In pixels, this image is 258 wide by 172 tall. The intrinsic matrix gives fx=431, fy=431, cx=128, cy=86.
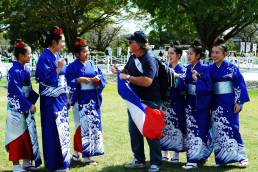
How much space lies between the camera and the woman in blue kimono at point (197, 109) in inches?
231

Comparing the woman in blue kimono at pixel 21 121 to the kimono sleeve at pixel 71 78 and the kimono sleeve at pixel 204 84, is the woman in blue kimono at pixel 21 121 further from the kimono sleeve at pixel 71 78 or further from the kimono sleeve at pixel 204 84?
the kimono sleeve at pixel 204 84

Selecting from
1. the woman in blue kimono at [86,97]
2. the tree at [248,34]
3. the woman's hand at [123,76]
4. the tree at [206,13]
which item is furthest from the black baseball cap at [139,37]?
the tree at [248,34]

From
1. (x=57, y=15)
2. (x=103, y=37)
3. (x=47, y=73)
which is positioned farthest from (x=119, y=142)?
(x=103, y=37)

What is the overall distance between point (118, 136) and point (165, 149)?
2058 millimetres

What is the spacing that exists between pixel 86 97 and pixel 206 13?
62.3 feet

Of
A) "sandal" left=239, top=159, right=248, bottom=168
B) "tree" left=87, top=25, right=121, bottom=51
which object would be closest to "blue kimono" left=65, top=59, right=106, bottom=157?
"sandal" left=239, top=159, right=248, bottom=168

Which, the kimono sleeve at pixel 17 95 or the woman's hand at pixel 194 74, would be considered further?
the woman's hand at pixel 194 74

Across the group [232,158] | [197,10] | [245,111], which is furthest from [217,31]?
[232,158]

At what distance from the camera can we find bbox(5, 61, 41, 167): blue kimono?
5.49 metres

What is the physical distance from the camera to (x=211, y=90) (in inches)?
232

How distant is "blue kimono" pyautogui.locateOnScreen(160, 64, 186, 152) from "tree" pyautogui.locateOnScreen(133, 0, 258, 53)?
17679mm

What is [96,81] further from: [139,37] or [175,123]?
[175,123]

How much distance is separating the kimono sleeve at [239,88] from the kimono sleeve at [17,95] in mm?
2750

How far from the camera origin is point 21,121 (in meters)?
5.64
